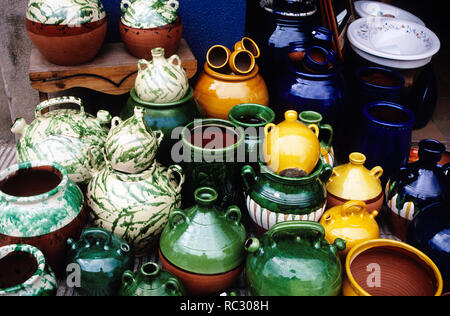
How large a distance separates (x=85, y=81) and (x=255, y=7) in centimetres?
155

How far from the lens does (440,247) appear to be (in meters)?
1.90

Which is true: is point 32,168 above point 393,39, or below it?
below

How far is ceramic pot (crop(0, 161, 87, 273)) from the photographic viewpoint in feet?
6.03

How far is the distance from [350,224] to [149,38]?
1572 mm

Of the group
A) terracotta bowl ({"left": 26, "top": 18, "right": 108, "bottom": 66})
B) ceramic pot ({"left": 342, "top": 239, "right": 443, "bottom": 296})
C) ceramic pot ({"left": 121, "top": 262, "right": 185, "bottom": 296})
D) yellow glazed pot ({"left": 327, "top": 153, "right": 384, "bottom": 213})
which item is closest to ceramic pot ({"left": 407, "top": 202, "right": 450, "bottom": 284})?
ceramic pot ({"left": 342, "top": 239, "right": 443, "bottom": 296})

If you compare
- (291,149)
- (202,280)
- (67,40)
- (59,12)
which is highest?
(59,12)

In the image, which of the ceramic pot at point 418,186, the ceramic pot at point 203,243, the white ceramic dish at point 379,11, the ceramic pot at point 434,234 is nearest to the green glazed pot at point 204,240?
the ceramic pot at point 203,243

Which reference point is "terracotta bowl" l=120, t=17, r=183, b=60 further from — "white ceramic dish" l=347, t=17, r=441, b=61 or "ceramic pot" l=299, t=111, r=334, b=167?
"white ceramic dish" l=347, t=17, r=441, b=61

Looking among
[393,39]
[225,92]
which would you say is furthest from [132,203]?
[393,39]

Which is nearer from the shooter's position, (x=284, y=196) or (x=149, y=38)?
(x=284, y=196)

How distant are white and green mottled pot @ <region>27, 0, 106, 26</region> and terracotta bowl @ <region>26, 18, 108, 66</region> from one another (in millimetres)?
27

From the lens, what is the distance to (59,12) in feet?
7.77

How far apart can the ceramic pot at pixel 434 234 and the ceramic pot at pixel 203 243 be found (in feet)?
2.72

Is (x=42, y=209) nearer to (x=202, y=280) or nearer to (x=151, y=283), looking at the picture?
(x=151, y=283)
